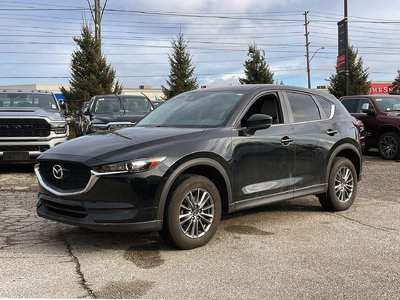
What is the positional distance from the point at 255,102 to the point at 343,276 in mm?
2333

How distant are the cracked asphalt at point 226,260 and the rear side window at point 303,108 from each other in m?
1.31

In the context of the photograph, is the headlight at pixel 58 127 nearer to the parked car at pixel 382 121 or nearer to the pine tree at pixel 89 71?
the parked car at pixel 382 121

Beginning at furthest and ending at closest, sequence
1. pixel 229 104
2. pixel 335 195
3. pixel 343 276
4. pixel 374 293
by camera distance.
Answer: pixel 335 195 < pixel 229 104 < pixel 343 276 < pixel 374 293

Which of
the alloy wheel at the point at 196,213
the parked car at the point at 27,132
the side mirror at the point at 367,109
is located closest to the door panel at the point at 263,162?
the alloy wheel at the point at 196,213

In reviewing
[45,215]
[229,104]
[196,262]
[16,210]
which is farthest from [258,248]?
[16,210]

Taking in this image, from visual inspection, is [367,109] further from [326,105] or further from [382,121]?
[326,105]

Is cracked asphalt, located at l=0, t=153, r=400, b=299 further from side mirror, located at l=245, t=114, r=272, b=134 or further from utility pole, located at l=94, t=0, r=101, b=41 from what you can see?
utility pole, located at l=94, t=0, r=101, b=41

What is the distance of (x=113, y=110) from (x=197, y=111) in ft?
22.2

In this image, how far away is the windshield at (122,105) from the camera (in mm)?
11623

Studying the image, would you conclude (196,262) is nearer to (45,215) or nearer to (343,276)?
(343,276)

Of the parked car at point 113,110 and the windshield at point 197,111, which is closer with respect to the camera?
the windshield at point 197,111

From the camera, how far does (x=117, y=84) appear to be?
25.0 m

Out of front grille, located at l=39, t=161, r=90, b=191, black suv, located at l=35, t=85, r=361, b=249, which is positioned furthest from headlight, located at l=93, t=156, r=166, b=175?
front grille, located at l=39, t=161, r=90, b=191

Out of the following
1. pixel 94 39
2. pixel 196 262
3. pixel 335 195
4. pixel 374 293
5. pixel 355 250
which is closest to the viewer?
pixel 374 293
